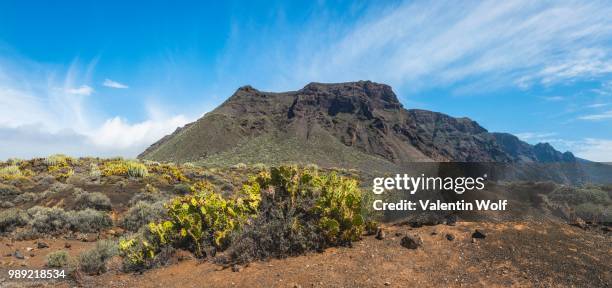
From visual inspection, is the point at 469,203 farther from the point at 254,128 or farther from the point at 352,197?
the point at 254,128

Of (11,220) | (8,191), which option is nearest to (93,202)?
(11,220)

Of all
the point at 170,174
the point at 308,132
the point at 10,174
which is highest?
the point at 308,132

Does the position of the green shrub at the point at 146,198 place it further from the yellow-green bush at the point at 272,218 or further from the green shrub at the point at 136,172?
the yellow-green bush at the point at 272,218

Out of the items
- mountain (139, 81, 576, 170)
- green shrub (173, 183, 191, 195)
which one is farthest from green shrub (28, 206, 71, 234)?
mountain (139, 81, 576, 170)

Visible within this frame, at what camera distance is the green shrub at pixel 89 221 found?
12.6 m

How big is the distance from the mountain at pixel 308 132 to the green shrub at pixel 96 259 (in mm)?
62409

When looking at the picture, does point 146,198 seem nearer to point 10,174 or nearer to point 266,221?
point 266,221

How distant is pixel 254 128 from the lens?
345 ft

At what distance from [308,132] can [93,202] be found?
89600 mm

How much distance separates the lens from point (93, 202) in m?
15.0

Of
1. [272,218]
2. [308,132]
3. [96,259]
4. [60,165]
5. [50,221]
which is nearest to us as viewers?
[272,218]

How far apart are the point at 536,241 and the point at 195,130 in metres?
92.7

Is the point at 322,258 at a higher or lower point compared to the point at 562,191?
lower

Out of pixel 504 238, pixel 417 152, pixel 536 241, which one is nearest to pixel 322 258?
pixel 504 238
